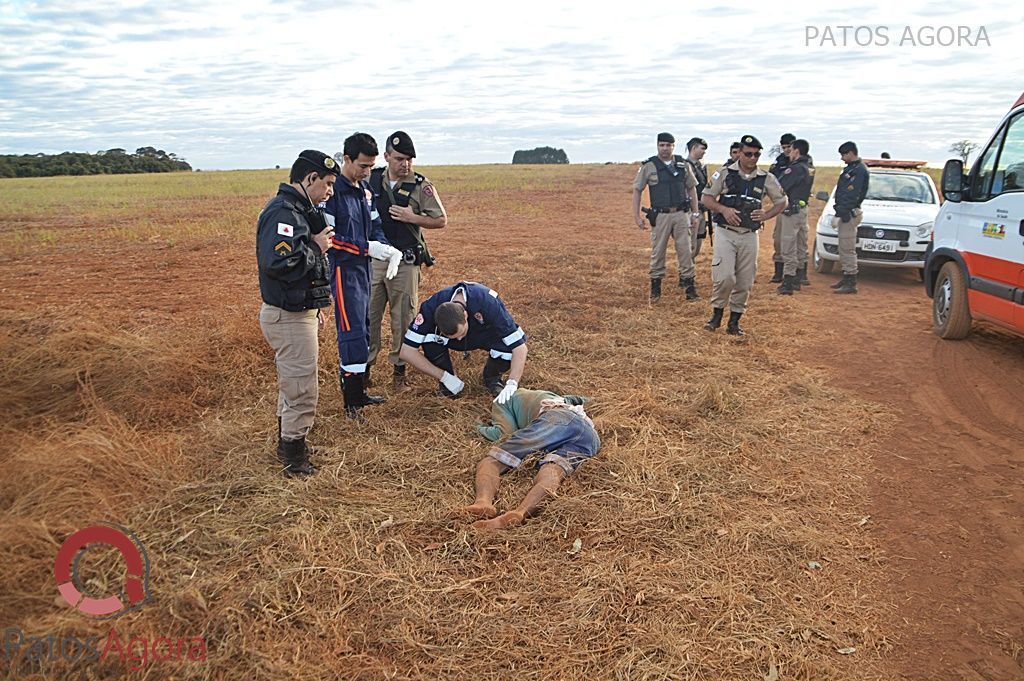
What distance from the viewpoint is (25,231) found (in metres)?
14.9

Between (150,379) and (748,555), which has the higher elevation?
(150,379)

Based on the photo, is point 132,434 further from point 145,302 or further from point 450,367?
point 145,302

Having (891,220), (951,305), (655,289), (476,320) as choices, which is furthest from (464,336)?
(891,220)

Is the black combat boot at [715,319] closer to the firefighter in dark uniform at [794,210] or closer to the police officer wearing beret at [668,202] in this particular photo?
the police officer wearing beret at [668,202]

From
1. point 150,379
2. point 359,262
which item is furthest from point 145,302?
point 359,262

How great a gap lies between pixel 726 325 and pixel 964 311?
6.99 feet

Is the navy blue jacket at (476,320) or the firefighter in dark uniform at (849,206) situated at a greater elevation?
the firefighter in dark uniform at (849,206)

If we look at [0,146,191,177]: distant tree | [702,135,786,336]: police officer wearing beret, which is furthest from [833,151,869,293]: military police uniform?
[0,146,191,177]: distant tree

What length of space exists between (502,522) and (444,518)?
11.9 inches

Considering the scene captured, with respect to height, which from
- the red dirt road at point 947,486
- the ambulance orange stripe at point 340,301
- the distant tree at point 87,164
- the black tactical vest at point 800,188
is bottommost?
the red dirt road at point 947,486

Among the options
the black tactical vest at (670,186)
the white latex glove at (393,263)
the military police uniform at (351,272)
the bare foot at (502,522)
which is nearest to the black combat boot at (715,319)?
the black tactical vest at (670,186)

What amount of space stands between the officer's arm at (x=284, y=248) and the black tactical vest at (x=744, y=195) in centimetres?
442

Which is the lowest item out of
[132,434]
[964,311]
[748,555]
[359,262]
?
[748,555]

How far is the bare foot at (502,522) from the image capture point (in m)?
3.30
